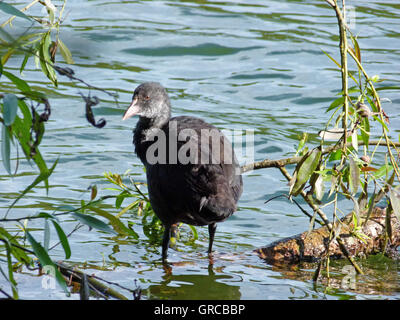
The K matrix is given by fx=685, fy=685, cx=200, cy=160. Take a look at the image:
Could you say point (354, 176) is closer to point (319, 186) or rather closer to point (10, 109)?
point (319, 186)

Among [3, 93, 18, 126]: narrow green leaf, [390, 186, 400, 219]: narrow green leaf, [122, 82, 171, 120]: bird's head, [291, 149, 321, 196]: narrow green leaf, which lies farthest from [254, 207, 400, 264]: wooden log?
[3, 93, 18, 126]: narrow green leaf

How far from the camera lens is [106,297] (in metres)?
3.37

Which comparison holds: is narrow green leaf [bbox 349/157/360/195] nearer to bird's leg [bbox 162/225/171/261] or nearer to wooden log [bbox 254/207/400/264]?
wooden log [bbox 254/207/400/264]

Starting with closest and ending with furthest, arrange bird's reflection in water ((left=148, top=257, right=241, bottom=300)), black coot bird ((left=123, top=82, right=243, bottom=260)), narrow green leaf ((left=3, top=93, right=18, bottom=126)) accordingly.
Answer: narrow green leaf ((left=3, top=93, right=18, bottom=126))
bird's reflection in water ((left=148, top=257, right=241, bottom=300))
black coot bird ((left=123, top=82, right=243, bottom=260))

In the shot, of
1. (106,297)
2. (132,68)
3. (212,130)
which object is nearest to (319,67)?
(132,68)

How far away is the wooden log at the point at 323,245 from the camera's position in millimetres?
5035

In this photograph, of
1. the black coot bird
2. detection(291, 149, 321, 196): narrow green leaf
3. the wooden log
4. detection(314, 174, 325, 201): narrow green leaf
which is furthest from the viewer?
the wooden log

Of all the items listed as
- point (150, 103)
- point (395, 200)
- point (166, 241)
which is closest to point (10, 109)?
point (395, 200)

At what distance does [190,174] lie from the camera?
466 centimetres

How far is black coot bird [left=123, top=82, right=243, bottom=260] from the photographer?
4.66 meters

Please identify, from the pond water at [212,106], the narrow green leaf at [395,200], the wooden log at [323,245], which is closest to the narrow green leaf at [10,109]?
the pond water at [212,106]

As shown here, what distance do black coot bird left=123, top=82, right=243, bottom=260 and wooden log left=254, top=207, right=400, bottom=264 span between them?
19.9 inches

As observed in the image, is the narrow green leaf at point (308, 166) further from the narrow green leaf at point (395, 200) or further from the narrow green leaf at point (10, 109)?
the narrow green leaf at point (10, 109)
